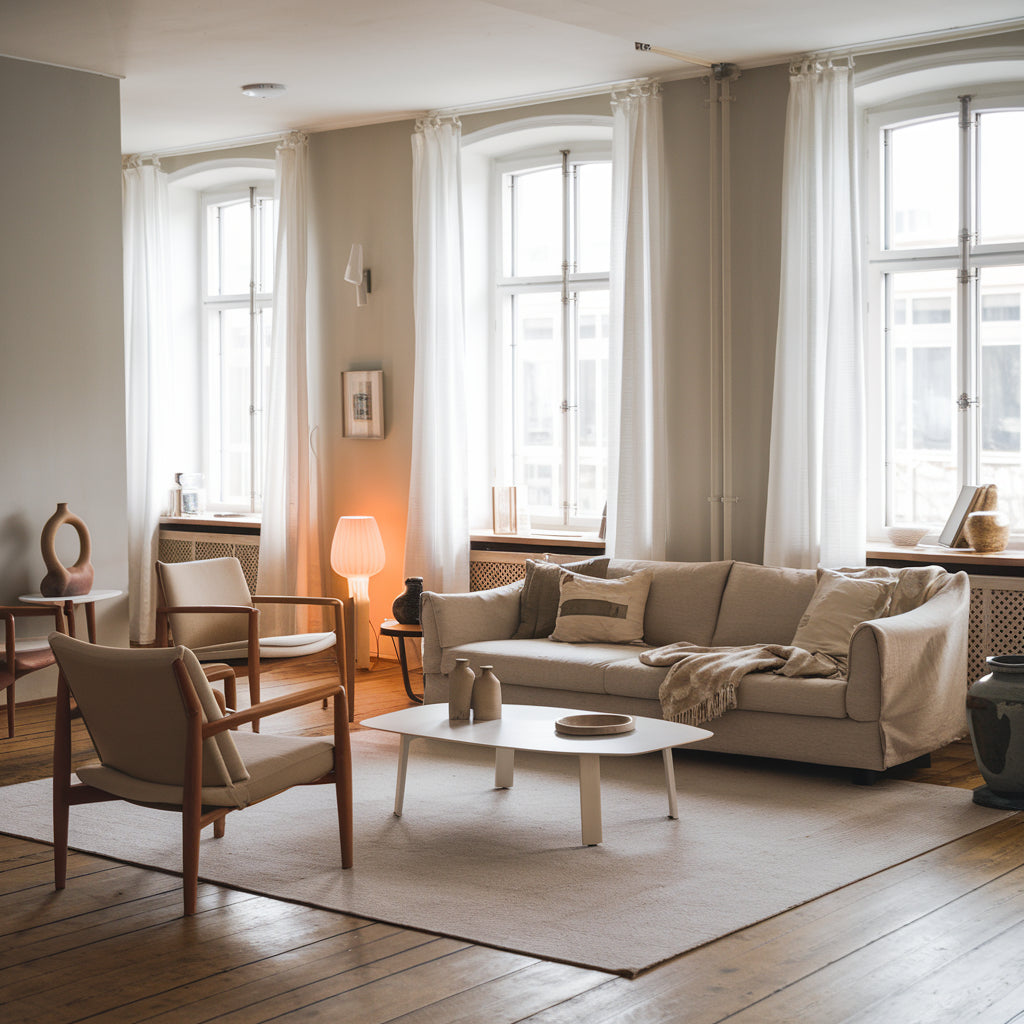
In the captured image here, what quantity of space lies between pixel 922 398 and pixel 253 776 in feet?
13.3

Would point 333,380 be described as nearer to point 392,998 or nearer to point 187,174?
point 187,174

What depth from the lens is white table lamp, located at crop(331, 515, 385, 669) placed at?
25.1 feet

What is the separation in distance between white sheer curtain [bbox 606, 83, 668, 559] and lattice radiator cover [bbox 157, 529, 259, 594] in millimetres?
2941

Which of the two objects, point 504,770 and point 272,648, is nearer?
point 504,770

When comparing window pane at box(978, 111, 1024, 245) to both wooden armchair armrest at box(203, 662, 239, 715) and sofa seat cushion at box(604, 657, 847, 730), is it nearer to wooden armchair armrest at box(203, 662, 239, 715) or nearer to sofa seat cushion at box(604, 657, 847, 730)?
sofa seat cushion at box(604, 657, 847, 730)

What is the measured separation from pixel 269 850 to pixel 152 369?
5.21 m

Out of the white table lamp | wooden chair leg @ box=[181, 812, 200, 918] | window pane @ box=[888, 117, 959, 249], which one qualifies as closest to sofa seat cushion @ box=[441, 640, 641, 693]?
the white table lamp

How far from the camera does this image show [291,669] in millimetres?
7965

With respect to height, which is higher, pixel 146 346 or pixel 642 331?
pixel 146 346

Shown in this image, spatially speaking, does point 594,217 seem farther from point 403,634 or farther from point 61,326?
point 61,326

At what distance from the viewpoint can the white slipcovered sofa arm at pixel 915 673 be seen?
4.94 m

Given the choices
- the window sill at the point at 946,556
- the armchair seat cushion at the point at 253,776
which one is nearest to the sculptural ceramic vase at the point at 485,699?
the armchair seat cushion at the point at 253,776

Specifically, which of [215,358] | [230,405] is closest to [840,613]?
[230,405]

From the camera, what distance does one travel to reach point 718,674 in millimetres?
5270
